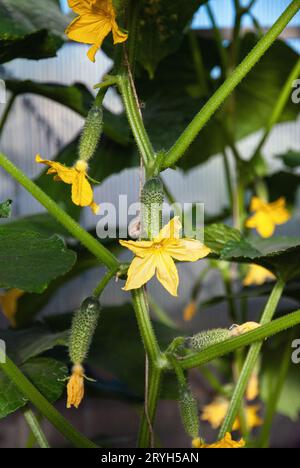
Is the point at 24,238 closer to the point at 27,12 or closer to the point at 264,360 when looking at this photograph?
the point at 27,12

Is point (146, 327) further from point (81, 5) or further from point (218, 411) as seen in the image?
point (218, 411)

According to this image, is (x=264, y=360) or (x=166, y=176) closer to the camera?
(x=264, y=360)

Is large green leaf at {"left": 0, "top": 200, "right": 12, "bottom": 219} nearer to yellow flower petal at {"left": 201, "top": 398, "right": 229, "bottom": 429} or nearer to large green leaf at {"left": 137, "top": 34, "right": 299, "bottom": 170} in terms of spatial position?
large green leaf at {"left": 137, "top": 34, "right": 299, "bottom": 170}

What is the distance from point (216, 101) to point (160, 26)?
0.23 m

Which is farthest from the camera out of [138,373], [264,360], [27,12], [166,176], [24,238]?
[166,176]

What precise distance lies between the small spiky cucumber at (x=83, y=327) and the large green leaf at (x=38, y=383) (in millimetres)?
39

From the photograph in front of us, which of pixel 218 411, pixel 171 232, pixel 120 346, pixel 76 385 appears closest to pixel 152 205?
pixel 171 232

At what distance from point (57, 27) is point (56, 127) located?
99 cm

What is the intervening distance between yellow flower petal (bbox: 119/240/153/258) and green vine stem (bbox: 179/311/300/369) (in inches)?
3.2

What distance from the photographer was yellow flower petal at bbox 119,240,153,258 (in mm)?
406

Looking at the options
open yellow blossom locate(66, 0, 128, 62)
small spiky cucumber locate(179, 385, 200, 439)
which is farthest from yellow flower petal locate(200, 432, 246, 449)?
open yellow blossom locate(66, 0, 128, 62)

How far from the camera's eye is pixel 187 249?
16.4 inches
